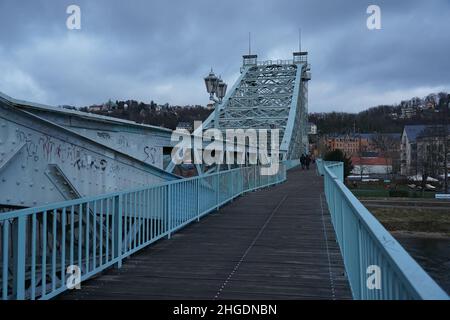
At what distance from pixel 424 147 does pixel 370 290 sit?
69243 millimetres

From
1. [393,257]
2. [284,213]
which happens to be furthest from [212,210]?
[393,257]

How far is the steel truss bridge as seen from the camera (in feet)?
11.6

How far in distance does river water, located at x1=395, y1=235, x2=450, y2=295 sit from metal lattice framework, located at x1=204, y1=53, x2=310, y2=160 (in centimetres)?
1339

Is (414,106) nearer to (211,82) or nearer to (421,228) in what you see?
(421,228)

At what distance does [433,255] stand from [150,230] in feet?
72.3

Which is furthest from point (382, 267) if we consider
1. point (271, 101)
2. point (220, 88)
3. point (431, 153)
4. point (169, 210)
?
point (431, 153)

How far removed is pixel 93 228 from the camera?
4.91m

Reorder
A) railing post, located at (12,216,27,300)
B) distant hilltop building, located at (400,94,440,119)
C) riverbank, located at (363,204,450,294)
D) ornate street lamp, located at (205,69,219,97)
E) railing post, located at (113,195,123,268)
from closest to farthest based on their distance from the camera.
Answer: railing post, located at (12,216,27,300)
railing post, located at (113,195,123,268)
ornate street lamp, located at (205,69,219,97)
riverbank, located at (363,204,450,294)
distant hilltop building, located at (400,94,440,119)

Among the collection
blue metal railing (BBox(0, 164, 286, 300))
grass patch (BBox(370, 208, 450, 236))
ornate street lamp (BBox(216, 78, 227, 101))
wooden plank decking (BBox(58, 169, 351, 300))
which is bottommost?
grass patch (BBox(370, 208, 450, 236))

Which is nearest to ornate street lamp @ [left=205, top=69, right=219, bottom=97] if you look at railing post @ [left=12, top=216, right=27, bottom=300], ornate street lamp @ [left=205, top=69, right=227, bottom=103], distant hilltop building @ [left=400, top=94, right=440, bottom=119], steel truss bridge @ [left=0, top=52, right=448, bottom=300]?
ornate street lamp @ [left=205, top=69, right=227, bottom=103]

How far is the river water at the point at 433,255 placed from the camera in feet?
64.3

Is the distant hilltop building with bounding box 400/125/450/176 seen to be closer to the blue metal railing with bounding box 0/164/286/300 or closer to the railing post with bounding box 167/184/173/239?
the blue metal railing with bounding box 0/164/286/300

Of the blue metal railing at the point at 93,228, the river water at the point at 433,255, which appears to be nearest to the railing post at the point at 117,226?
the blue metal railing at the point at 93,228

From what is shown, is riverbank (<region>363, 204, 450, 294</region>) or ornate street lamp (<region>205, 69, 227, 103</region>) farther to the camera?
riverbank (<region>363, 204, 450, 294</region>)
